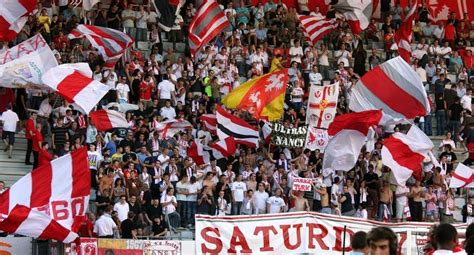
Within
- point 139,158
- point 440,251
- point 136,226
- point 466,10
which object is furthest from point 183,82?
point 440,251

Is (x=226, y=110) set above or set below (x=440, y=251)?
above

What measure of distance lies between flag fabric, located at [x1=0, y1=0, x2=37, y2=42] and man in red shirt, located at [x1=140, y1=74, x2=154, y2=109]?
3441 millimetres

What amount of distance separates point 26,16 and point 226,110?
5.60m

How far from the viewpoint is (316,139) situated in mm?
34781

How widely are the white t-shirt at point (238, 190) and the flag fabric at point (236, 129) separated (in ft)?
7.02

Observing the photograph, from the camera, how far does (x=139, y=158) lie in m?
32.7

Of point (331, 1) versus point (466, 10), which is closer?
point (331, 1)

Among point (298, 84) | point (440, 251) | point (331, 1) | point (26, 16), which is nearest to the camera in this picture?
point (440, 251)

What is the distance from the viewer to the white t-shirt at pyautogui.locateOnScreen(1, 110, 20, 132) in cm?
3250

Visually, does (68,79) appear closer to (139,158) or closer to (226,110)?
(139,158)

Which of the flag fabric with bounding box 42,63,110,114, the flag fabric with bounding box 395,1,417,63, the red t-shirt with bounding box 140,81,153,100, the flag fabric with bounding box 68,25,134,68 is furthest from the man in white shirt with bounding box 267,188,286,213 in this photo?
the flag fabric with bounding box 395,1,417,63

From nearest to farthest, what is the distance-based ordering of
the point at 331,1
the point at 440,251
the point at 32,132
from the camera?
the point at 440,251
the point at 32,132
the point at 331,1

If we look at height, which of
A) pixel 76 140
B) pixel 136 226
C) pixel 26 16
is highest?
pixel 26 16

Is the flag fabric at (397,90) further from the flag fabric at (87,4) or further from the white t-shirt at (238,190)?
the flag fabric at (87,4)
